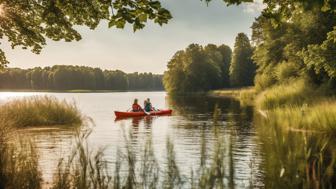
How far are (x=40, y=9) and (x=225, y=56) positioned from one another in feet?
336

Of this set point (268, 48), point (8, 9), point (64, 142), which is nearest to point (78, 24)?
point (8, 9)

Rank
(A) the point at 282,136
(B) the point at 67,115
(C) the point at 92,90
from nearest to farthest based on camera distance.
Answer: (A) the point at 282,136 → (B) the point at 67,115 → (C) the point at 92,90

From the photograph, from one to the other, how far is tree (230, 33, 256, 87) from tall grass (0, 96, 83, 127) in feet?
225

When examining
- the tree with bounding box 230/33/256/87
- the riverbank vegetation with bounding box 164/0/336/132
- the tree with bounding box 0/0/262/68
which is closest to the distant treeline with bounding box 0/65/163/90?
the tree with bounding box 230/33/256/87

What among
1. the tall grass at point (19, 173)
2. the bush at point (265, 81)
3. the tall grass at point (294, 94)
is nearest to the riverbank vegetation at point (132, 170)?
the tall grass at point (19, 173)

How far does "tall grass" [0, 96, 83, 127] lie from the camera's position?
23.8 meters

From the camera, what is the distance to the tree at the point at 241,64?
303 feet

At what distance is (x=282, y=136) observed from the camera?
3893 millimetres

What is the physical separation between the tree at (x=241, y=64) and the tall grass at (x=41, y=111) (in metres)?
68.6

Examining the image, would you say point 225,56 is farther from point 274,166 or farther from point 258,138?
point 274,166

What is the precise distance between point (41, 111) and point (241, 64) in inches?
2813

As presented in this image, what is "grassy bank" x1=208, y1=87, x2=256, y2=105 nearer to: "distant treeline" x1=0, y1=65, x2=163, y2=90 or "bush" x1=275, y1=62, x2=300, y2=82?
"bush" x1=275, y1=62, x2=300, y2=82

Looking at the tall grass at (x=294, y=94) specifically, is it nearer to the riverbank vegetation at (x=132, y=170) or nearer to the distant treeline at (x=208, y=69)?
the riverbank vegetation at (x=132, y=170)

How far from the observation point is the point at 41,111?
25109mm
